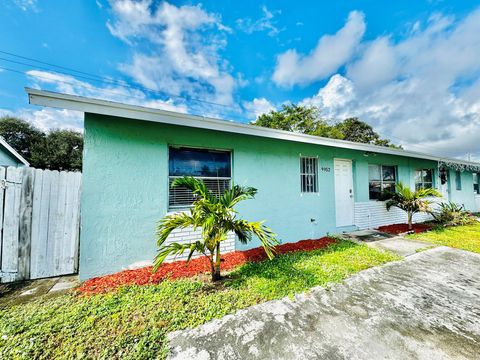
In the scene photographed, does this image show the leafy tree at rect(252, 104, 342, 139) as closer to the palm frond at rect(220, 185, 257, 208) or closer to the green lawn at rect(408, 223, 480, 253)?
the green lawn at rect(408, 223, 480, 253)

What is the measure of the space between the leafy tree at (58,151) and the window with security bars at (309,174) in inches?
863

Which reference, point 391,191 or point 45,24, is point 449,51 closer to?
point 391,191

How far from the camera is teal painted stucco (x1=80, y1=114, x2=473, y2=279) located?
309 centimetres

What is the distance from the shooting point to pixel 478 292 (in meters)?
2.56

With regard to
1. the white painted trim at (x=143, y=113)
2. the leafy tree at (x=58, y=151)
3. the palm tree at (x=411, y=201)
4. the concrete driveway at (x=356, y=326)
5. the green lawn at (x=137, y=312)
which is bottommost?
the concrete driveway at (x=356, y=326)

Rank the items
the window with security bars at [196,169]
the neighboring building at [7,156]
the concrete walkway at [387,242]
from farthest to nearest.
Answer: the neighboring building at [7,156]
the concrete walkway at [387,242]
the window with security bars at [196,169]

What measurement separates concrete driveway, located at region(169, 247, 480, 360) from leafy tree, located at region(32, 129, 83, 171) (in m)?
22.6

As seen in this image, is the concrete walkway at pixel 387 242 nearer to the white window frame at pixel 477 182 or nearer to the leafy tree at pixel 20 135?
the white window frame at pixel 477 182

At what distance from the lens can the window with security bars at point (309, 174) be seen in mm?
5203

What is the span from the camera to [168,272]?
314 cm

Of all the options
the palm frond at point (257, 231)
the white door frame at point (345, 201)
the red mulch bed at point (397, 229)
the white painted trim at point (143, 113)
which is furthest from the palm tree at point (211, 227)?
the red mulch bed at point (397, 229)

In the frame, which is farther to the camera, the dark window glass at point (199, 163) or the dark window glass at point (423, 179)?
the dark window glass at point (423, 179)

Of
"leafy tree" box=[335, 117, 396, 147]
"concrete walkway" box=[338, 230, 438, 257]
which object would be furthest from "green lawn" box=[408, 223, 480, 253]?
"leafy tree" box=[335, 117, 396, 147]

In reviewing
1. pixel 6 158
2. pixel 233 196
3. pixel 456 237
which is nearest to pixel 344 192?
pixel 456 237
